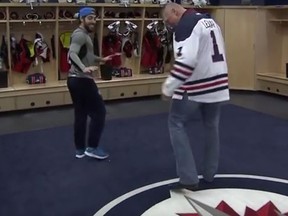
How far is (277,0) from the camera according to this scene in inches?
274

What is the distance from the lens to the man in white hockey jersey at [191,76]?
274 cm

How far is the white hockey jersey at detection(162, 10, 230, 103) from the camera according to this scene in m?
2.73

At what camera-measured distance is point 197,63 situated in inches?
111

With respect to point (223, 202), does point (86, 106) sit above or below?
above

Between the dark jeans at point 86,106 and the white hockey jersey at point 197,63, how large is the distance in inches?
38.3

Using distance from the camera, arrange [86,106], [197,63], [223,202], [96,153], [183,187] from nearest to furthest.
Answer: [197,63] < [223,202] < [183,187] < [86,106] < [96,153]

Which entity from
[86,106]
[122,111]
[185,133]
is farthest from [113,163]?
[122,111]

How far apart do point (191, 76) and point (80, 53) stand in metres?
1.13

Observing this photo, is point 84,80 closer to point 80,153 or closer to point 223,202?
point 80,153

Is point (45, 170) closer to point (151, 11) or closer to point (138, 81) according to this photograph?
point (138, 81)

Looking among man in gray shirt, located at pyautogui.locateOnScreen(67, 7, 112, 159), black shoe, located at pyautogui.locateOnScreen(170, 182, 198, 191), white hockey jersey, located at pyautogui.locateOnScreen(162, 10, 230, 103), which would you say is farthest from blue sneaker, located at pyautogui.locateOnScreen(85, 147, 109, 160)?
white hockey jersey, located at pyautogui.locateOnScreen(162, 10, 230, 103)

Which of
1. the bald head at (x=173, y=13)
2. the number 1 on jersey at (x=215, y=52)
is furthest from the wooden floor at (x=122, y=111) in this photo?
the number 1 on jersey at (x=215, y=52)

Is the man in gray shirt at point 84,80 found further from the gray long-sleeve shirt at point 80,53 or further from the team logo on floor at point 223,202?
the team logo on floor at point 223,202

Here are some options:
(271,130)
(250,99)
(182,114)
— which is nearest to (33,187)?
(182,114)
